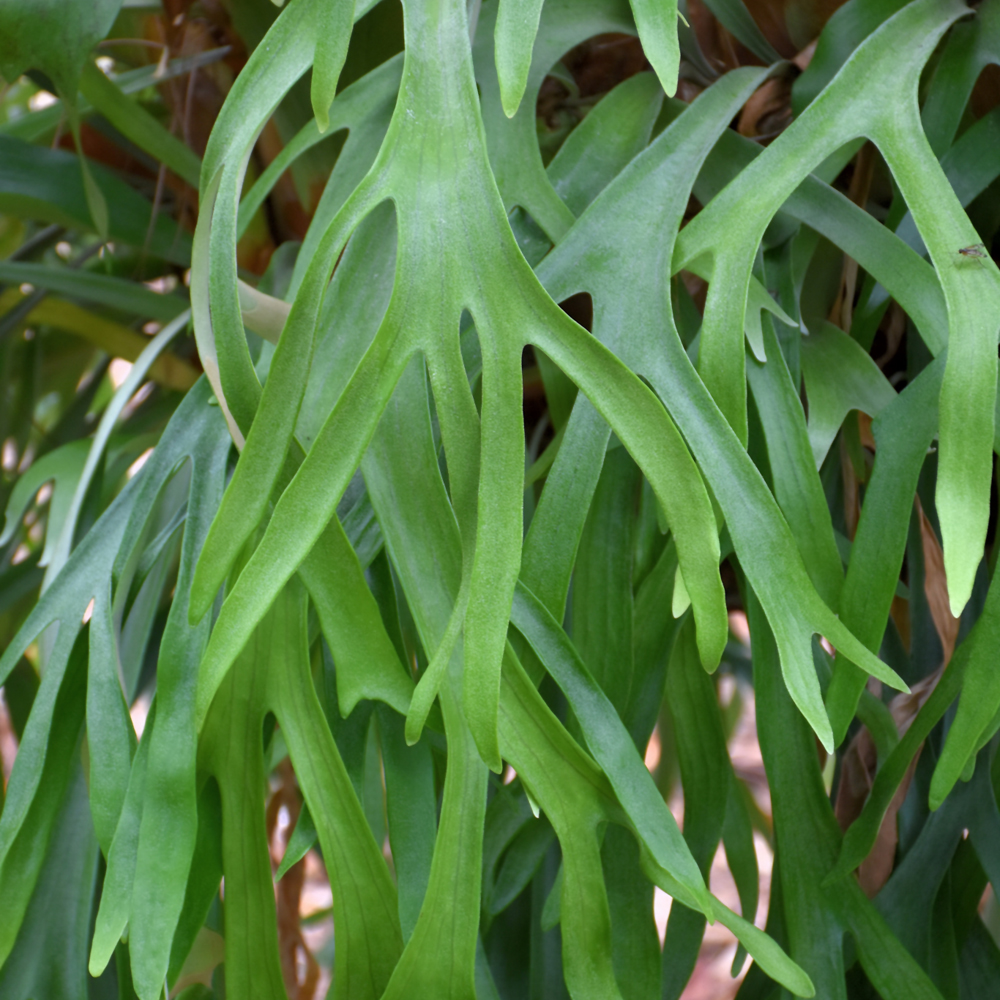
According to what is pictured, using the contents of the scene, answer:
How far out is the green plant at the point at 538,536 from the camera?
0.39m

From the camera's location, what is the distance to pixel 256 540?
44 cm

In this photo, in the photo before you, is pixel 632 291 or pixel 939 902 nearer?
pixel 632 291

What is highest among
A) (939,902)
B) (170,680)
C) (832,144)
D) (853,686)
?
(832,144)

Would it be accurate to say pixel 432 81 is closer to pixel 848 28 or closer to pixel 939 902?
pixel 848 28

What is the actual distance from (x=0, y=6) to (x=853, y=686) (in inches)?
20.7

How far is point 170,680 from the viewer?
0.43m

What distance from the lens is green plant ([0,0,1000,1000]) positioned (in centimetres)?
39

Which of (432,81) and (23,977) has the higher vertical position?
(432,81)

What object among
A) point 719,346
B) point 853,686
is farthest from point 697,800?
point 719,346

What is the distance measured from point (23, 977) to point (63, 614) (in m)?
0.20

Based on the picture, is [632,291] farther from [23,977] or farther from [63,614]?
[23,977]

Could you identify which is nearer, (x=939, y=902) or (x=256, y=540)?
(x=256, y=540)

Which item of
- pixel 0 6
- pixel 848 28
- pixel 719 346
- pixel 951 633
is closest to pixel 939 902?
pixel 951 633

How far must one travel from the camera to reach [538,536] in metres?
0.43
